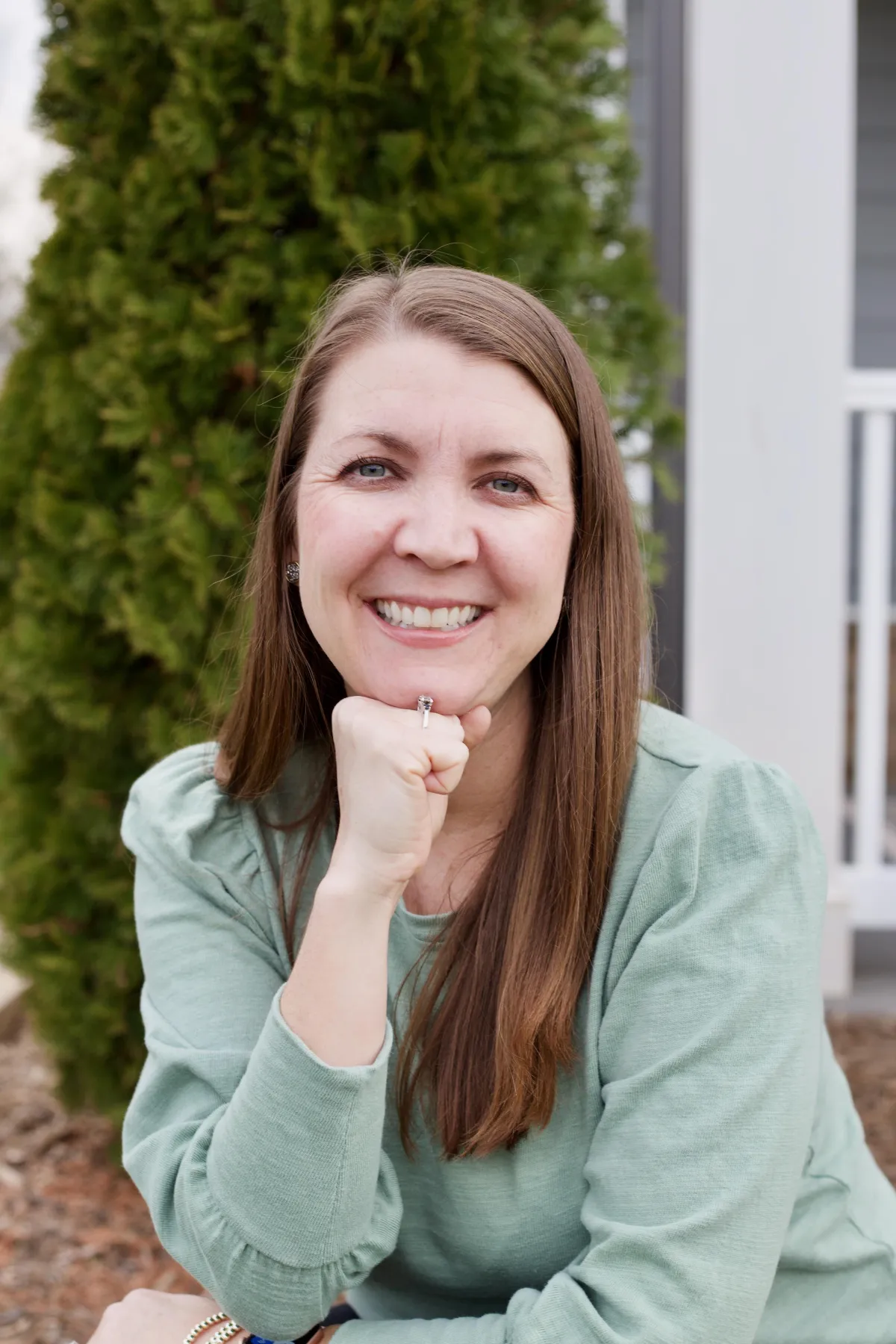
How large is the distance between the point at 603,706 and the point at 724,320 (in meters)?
2.18

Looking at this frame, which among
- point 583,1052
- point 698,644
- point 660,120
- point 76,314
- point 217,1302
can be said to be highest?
point 660,120

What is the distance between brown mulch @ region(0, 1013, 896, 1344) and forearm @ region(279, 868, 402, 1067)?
5.10ft

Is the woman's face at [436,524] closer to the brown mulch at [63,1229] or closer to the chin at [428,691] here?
the chin at [428,691]

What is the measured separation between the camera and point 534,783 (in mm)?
1433

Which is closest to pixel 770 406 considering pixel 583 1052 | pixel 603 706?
pixel 603 706

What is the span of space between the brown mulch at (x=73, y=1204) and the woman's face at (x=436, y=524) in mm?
1758

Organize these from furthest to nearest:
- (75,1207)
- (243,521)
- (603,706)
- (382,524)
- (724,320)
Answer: (724,320) → (75,1207) → (243,521) → (603,706) → (382,524)

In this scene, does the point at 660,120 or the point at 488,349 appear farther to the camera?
the point at 660,120

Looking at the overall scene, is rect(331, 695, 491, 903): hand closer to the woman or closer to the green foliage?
the woman

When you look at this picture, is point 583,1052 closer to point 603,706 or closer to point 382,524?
point 603,706

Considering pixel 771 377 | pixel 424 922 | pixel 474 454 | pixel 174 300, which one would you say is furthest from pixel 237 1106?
pixel 771 377

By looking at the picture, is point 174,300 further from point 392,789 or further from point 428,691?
point 392,789

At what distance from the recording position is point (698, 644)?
11.1ft

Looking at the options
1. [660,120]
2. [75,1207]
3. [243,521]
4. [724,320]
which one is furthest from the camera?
[660,120]
